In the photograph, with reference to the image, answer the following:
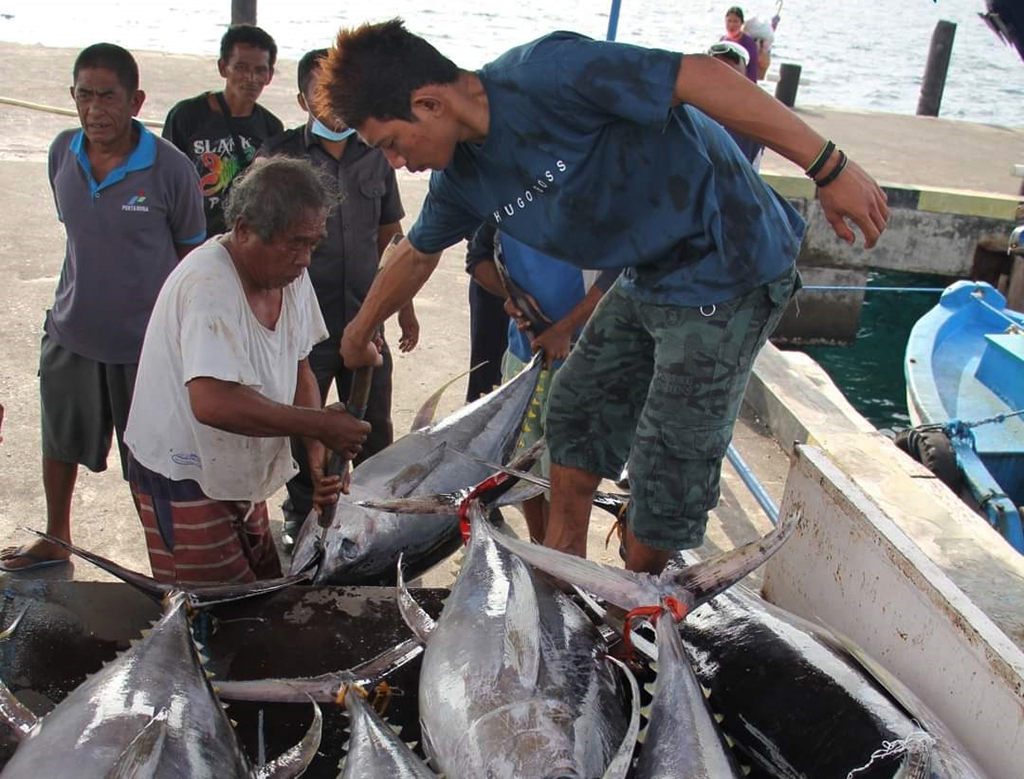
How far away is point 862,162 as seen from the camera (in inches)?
466

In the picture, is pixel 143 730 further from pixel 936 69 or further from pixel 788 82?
pixel 936 69

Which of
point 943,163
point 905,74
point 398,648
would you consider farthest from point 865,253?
point 905,74

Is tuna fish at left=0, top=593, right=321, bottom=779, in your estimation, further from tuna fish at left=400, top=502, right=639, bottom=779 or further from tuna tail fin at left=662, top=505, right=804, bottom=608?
tuna tail fin at left=662, top=505, right=804, bottom=608

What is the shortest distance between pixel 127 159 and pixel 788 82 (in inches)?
530

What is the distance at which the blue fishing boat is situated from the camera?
19.1 ft

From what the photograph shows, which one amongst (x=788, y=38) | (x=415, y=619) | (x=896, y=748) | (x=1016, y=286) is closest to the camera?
(x=896, y=748)

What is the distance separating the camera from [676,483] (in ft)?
8.73

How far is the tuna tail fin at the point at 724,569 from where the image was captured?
7.36ft

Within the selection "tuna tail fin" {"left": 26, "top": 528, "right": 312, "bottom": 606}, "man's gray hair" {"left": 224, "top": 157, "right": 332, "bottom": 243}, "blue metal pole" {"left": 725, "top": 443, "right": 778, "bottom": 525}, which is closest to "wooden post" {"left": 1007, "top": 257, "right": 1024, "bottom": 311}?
"blue metal pole" {"left": 725, "top": 443, "right": 778, "bottom": 525}

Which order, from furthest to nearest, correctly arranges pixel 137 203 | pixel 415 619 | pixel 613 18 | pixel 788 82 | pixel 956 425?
pixel 788 82, pixel 956 425, pixel 613 18, pixel 137 203, pixel 415 619

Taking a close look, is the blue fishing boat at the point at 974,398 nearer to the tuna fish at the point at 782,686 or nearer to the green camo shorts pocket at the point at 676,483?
the green camo shorts pocket at the point at 676,483

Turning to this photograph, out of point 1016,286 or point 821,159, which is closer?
point 821,159

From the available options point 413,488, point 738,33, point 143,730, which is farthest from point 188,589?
point 738,33

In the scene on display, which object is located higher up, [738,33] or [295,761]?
[738,33]
